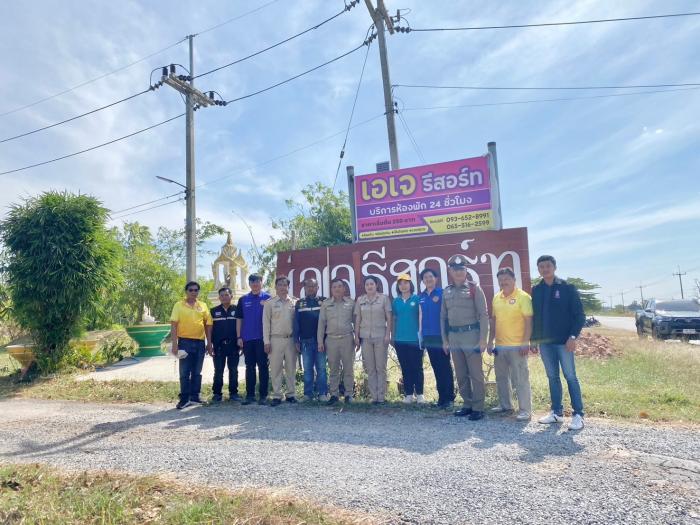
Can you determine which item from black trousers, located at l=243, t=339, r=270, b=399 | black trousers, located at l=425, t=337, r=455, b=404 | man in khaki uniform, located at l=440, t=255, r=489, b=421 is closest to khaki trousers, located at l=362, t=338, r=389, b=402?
black trousers, located at l=425, t=337, r=455, b=404

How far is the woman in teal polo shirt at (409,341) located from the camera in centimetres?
552

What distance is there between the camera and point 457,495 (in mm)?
2781

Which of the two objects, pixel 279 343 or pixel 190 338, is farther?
pixel 190 338

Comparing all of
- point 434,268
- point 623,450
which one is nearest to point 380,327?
point 434,268

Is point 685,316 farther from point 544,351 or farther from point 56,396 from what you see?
point 56,396

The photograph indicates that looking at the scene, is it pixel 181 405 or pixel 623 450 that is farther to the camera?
pixel 181 405

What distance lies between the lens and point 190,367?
6078 millimetres

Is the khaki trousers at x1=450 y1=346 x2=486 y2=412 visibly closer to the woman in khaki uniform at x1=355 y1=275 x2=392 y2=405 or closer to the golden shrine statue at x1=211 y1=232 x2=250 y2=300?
the woman in khaki uniform at x1=355 y1=275 x2=392 y2=405

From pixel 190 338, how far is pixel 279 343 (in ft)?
4.28

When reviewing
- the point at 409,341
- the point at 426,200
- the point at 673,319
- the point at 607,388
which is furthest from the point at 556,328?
the point at 673,319

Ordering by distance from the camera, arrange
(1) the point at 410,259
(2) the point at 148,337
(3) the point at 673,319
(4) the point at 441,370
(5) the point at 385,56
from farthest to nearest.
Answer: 1. (3) the point at 673,319
2. (2) the point at 148,337
3. (5) the point at 385,56
4. (1) the point at 410,259
5. (4) the point at 441,370

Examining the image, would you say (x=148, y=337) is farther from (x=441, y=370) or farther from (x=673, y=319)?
(x=673, y=319)

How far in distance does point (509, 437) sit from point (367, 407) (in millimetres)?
1872

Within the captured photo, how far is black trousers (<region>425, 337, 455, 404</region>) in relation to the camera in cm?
529
